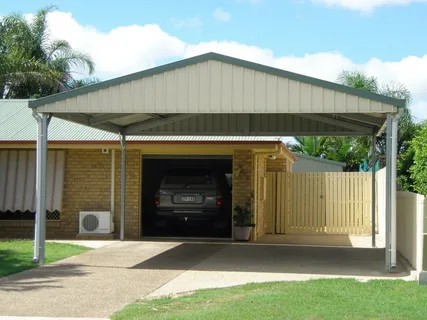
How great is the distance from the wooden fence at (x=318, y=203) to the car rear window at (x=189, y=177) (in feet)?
12.7

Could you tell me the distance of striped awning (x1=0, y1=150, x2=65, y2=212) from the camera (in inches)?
725

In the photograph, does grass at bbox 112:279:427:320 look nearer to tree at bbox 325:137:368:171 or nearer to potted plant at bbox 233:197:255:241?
potted plant at bbox 233:197:255:241

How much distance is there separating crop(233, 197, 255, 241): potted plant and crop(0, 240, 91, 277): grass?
400 cm

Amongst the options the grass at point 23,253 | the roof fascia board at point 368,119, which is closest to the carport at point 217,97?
the grass at point 23,253

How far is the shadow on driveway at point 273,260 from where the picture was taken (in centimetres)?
1275

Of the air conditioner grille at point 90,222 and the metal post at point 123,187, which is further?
the air conditioner grille at point 90,222

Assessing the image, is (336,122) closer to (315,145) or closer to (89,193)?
(89,193)

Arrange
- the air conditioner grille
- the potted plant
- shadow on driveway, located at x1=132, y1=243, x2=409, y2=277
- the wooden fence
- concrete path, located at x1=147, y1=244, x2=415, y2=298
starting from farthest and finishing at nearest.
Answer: the wooden fence, the air conditioner grille, the potted plant, shadow on driveway, located at x1=132, y1=243, x2=409, y2=277, concrete path, located at x1=147, y1=244, x2=415, y2=298

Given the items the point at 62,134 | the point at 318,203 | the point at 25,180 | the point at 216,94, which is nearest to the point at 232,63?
the point at 216,94

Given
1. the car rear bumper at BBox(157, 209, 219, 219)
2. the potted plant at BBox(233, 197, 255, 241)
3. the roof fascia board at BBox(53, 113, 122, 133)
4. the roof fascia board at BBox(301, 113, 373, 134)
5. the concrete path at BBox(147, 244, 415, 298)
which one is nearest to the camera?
the concrete path at BBox(147, 244, 415, 298)

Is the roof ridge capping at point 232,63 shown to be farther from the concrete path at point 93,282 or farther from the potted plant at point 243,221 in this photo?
the potted plant at point 243,221

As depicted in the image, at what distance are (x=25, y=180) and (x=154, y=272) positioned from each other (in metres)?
7.49

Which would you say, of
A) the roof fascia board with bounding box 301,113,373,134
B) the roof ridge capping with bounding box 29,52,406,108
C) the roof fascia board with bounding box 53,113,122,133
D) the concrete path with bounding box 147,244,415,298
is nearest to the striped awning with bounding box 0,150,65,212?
the roof fascia board with bounding box 53,113,122,133

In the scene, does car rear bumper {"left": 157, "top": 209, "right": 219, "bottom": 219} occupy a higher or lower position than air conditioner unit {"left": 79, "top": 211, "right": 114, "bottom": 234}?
higher
